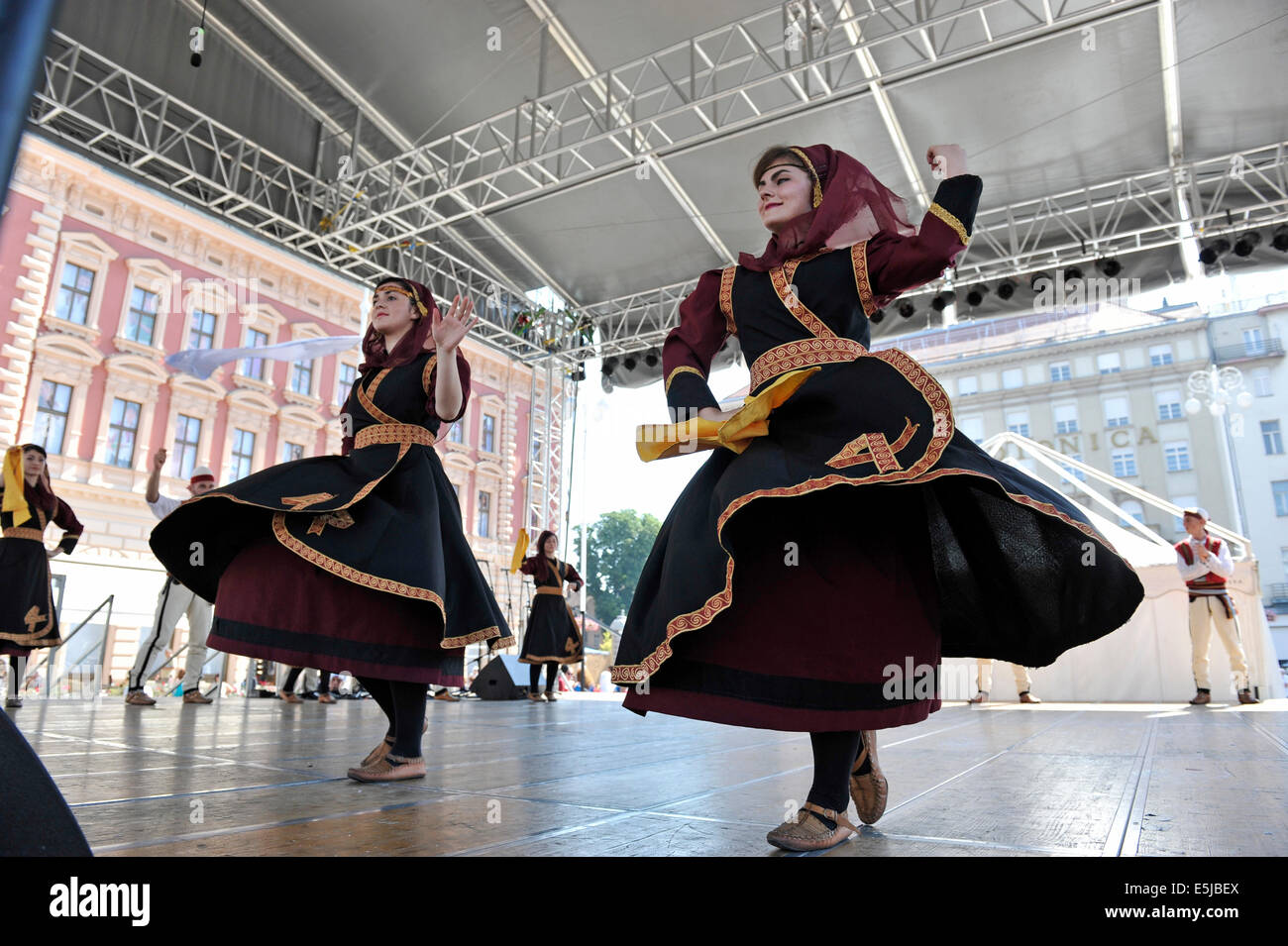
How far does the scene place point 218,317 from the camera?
1692 centimetres

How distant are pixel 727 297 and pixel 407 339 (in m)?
1.24

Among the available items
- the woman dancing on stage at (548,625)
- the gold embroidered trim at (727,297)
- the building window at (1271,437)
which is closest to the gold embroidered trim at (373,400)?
the gold embroidered trim at (727,297)

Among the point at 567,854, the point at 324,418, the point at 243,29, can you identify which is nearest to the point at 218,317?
the point at 324,418

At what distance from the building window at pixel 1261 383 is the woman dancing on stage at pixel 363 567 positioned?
112 feet

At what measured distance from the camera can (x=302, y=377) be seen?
1858 cm

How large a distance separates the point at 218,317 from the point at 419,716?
56.1 feet

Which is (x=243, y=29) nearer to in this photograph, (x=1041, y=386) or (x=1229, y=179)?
(x=1229, y=179)

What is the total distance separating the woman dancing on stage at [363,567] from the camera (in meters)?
2.20

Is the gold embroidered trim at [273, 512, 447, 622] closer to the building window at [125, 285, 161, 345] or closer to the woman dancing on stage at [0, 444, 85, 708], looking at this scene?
the woman dancing on stage at [0, 444, 85, 708]

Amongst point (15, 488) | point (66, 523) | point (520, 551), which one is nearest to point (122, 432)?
point (520, 551)

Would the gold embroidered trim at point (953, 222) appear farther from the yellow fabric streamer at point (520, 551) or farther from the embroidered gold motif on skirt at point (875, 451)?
the yellow fabric streamer at point (520, 551)

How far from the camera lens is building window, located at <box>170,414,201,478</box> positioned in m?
16.0

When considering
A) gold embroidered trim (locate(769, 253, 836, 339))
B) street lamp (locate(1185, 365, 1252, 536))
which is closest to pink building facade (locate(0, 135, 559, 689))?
gold embroidered trim (locate(769, 253, 836, 339))

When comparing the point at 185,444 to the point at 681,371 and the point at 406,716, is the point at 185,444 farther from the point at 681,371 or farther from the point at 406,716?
the point at 681,371
